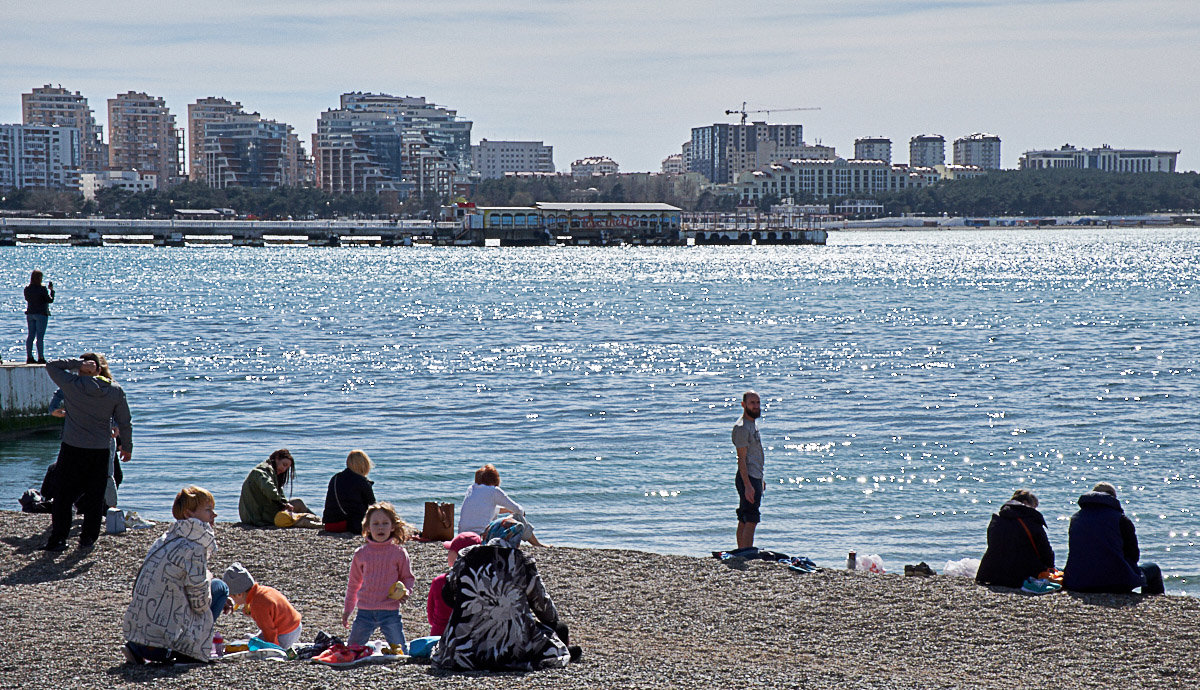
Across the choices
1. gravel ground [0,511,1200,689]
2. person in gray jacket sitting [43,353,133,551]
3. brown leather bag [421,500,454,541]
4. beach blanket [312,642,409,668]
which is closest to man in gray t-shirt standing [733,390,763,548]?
gravel ground [0,511,1200,689]

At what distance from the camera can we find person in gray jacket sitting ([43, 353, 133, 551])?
975cm

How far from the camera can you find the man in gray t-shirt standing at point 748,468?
432 inches

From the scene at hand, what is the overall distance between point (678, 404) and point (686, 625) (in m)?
18.3

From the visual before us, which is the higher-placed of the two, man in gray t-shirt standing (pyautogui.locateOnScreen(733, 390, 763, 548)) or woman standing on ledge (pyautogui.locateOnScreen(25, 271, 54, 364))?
woman standing on ledge (pyautogui.locateOnScreen(25, 271, 54, 364))

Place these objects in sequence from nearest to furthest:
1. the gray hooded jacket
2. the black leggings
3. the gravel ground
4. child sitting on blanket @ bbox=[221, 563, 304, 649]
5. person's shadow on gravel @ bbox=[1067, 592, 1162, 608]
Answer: the gravel ground < child sitting on blanket @ bbox=[221, 563, 304, 649] < person's shadow on gravel @ bbox=[1067, 592, 1162, 608] < the gray hooded jacket < the black leggings

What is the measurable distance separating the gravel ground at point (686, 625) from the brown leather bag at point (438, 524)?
0.36 metres

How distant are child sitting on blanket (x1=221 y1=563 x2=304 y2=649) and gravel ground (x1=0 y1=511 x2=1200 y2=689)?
20.5 inches

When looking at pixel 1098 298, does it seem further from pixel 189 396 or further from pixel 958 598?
pixel 958 598

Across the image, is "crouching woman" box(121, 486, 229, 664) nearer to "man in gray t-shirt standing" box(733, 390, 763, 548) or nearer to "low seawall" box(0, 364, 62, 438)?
"man in gray t-shirt standing" box(733, 390, 763, 548)

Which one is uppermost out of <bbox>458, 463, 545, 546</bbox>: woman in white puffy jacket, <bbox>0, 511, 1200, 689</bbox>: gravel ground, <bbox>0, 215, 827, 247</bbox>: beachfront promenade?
<bbox>0, 215, 827, 247</bbox>: beachfront promenade

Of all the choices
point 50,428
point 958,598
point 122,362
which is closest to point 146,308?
point 122,362

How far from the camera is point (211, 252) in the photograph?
143125 millimetres

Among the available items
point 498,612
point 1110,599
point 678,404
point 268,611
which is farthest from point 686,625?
point 678,404

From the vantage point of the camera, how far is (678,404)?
26781mm
